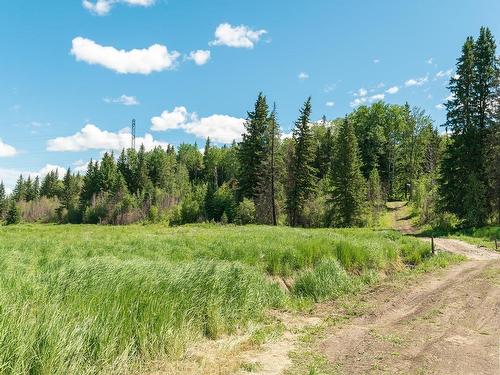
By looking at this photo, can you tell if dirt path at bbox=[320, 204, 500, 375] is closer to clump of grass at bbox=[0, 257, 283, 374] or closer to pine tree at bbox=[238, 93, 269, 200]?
clump of grass at bbox=[0, 257, 283, 374]

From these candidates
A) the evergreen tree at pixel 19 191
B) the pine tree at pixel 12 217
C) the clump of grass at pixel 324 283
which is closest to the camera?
the clump of grass at pixel 324 283

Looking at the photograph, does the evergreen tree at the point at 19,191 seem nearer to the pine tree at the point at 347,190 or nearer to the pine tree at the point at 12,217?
the pine tree at the point at 12,217

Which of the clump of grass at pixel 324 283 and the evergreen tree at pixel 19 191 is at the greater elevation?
the evergreen tree at pixel 19 191

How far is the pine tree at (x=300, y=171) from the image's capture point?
49625mm

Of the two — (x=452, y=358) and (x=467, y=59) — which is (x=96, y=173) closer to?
(x=467, y=59)

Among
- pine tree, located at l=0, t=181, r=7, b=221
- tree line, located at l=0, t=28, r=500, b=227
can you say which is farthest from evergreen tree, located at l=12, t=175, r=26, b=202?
tree line, located at l=0, t=28, r=500, b=227

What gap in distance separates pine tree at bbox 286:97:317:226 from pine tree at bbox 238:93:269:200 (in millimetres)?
5429

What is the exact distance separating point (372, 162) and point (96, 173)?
70346 mm

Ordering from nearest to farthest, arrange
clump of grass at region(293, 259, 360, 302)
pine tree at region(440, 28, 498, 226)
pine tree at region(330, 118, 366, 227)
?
1. clump of grass at region(293, 259, 360, 302)
2. pine tree at region(440, 28, 498, 226)
3. pine tree at region(330, 118, 366, 227)

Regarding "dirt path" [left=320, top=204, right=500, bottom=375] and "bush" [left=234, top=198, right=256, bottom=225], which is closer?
"dirt path" [left=320, top=204, right=500, bottom=375]

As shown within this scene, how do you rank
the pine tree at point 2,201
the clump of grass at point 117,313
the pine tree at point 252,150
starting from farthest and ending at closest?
the pine tree at point 2,201, the pine tree at point 252,150, the clump of grass at point 117,313

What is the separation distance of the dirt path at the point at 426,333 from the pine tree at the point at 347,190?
1315 inches

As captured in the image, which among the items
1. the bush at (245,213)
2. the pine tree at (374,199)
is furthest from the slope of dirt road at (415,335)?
the bush at (245,213)

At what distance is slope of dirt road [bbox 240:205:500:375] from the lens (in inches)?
260
